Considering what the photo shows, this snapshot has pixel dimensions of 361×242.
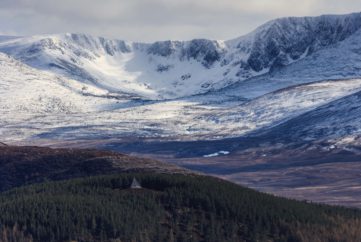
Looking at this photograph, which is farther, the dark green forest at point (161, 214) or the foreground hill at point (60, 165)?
the foreground hill at point (60, 165)

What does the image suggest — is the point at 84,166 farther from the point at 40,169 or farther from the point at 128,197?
the point at 128,197

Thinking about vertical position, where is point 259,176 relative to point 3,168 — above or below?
below

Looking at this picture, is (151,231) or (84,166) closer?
(151,231)

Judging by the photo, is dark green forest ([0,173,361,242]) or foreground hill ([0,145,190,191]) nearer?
dark green forest ([0,173,361,242])

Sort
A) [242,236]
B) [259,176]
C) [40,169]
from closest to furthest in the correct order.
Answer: [242,236]
[40,169]
[259,176]

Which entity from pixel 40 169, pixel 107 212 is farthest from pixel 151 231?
pixel 40 169

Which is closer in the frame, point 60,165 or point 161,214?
point 161,214

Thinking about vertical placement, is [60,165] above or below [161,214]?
below

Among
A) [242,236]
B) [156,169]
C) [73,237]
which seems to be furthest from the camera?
[156,169]
